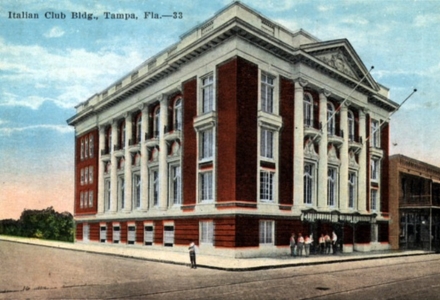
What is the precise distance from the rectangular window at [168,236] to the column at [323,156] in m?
10.0

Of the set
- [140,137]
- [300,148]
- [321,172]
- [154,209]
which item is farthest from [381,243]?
[140,137]

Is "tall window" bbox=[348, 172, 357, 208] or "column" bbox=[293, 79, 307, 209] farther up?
"column" bbox=[293, 79, 307, 209]

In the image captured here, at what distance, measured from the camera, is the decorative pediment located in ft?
104

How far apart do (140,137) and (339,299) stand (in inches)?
1066

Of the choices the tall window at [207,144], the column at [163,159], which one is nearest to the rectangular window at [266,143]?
the tall window at [207,144]

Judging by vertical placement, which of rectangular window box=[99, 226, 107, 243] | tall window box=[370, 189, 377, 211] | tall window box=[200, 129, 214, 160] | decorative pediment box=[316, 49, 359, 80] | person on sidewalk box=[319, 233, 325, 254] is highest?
decorative pediment box=[316, 49, 359, 80]

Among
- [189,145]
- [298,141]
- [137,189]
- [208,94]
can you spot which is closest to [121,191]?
[137,189]

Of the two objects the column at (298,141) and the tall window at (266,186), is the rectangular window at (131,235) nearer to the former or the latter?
the tall window at (266,186)

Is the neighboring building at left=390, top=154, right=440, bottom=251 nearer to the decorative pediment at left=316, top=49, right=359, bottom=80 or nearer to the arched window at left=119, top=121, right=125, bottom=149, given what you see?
the decorative pediment at left=316, top=49, right=359, bottom=80

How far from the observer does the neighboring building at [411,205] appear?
39209 mm

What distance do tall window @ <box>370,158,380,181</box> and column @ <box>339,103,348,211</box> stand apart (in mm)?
5724

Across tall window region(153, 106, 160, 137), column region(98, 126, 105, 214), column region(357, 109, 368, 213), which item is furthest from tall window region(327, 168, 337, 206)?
column region(98, 126, 105, 214)

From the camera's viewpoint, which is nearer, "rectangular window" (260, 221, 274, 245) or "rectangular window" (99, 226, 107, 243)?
"rectangular window" (260, 221, 274, 245)

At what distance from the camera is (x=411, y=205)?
38.8 meters
